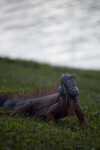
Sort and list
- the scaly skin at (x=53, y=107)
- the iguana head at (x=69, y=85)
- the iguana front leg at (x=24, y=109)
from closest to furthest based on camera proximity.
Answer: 1. the iguana head at (x=69, y=85)
2. the scaly skin at (x=53, y=107)
3. the iguana front leg at (x=24, y=109)

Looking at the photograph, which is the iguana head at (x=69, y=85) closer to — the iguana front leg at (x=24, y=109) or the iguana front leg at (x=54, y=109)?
the iguana front leg at (x=54, y=109)

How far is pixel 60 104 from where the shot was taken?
5.99 metres

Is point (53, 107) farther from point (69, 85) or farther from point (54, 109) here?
point (69, 85)

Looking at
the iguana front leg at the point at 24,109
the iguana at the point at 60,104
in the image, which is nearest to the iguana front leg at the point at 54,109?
the iguana at the point at 60,104

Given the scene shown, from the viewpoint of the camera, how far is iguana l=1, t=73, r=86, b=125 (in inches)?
225

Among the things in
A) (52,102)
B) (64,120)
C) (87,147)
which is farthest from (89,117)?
(87,147)

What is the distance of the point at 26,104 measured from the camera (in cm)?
693

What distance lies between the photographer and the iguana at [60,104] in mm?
5727

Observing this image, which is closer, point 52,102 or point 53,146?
point 53,146

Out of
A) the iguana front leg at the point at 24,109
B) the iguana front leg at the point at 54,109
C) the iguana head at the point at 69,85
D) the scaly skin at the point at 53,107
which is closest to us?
the iguana head at the point at 69,85

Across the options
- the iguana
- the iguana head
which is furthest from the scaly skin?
the iguana head

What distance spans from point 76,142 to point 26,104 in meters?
2.25

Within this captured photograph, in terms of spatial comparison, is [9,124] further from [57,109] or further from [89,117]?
[89,117]

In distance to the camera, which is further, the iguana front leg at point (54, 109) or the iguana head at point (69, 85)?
the iguana front leg at point (54, 109)
